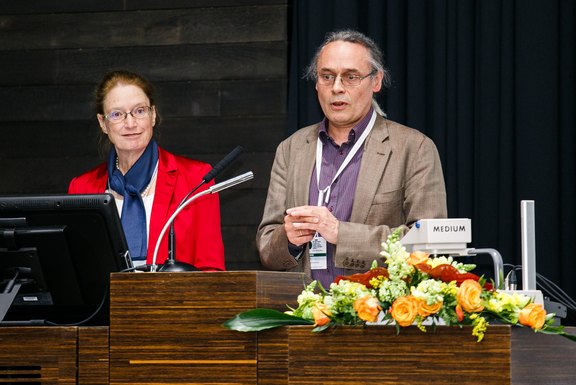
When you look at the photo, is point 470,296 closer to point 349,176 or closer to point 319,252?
point 319,252

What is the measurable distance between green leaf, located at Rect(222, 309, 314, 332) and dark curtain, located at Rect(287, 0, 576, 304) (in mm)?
2296

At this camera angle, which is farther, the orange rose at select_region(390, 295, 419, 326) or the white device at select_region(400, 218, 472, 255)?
the white device at select_region(400, 218, 472, 255)

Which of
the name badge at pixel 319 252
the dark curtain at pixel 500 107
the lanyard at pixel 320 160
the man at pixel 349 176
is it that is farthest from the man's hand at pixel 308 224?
the dark curtain at pixel 500 107

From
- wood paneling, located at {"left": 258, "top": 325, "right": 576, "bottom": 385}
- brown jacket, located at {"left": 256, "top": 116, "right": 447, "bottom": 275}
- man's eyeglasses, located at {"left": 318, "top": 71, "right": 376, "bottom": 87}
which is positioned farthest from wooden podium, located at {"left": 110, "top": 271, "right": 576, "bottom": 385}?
man's eyeglasses, located at {"left": 318, "top": 71, "right": 376, "bottom": 87}

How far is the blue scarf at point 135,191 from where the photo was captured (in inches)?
118

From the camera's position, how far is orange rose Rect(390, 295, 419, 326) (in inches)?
68.9

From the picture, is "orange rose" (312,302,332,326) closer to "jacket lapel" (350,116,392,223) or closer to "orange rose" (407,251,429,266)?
"orange rose" (407,251,429,266)

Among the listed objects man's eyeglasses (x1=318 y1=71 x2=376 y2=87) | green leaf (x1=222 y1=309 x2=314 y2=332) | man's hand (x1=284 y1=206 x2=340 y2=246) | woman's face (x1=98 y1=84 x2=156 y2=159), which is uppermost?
man's eyeglasses (x1=318 y1=71 x2=376 y2=87)

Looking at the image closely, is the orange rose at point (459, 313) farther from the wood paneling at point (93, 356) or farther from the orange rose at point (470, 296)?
the wood paneling at point (93, 356)

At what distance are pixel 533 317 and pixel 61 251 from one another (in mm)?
1037

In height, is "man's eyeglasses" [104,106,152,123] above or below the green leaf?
above

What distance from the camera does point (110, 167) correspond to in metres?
3.21

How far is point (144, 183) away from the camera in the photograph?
3.16m

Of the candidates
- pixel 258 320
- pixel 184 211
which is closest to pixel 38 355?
pixel 258 320
